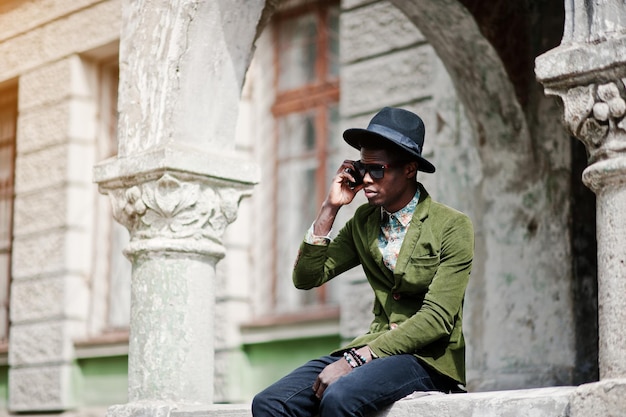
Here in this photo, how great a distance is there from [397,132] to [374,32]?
3635 millimetres

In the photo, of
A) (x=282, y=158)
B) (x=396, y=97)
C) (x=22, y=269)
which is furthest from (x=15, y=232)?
(x=396, y=97)

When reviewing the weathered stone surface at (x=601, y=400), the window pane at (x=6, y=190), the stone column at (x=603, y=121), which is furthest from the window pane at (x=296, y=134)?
the weathered stone surface at (x=601, y=400)

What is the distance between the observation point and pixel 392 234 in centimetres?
459

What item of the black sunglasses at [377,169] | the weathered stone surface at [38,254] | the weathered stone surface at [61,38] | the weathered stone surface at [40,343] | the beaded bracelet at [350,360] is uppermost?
the weathered stone surface at [61,38]

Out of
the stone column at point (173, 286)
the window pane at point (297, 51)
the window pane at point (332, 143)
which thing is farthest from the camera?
the window pane at point (297, 51)

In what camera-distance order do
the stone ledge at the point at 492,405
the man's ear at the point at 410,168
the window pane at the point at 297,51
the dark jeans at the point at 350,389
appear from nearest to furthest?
the stone ledge at the point at 492,405
the dark jeans at the point at 350,389
the man's ear at the point at 410,168
the window pane at the point at 297,51

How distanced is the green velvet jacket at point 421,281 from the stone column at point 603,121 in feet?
1.80

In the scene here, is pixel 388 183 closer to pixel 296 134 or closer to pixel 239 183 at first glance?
pixel 239 183

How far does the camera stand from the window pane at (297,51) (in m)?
9.00

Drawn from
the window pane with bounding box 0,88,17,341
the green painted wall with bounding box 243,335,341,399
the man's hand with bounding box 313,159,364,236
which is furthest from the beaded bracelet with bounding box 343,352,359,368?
the window pane with bounding box 0,88,17,341

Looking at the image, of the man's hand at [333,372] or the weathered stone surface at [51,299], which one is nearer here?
the man's hand at [333,372]

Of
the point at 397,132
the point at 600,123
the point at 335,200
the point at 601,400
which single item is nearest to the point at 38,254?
the point at 335,200

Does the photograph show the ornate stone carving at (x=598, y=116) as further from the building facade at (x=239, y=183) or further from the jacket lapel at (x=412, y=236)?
the building facade at (x=239, y=183)

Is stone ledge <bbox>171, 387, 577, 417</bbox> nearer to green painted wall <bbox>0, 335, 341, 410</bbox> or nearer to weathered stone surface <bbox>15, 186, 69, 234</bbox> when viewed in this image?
green painted wall <bbox>0, 335, 341, 410</bbox>
